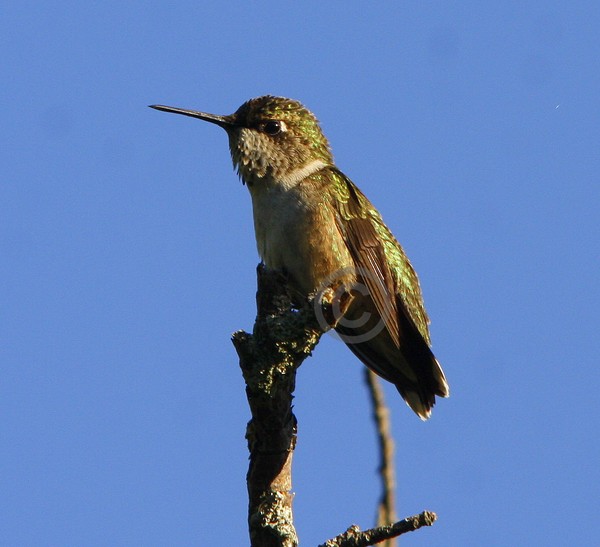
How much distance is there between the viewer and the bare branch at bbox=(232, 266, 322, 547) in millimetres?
4605

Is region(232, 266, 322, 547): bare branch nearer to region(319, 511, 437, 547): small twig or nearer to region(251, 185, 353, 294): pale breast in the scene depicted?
region(319, 511, 437, 547): small twig

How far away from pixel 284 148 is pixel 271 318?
10.4 feet

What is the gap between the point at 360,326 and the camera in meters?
7.46

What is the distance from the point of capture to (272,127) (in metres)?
Answer: 7.88

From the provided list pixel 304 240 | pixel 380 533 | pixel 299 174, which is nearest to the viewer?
pixel 380 533

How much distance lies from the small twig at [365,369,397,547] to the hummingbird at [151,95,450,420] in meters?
2.29

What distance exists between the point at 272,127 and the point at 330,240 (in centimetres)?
149

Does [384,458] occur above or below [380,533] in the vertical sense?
above

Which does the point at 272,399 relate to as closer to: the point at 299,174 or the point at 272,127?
the point at 299,174

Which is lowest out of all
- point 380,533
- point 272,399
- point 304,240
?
point 380,533

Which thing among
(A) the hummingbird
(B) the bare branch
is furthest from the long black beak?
(B) the bare branch

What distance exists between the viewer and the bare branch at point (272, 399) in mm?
4605

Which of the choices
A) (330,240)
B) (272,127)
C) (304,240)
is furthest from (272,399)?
(272,127)

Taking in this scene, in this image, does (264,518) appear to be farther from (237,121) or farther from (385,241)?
(237,121)
